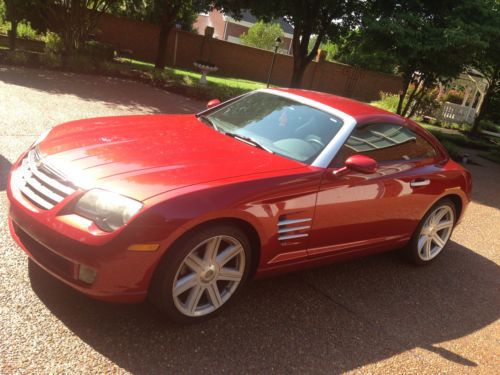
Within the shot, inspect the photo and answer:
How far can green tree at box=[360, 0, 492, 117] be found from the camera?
448 inches

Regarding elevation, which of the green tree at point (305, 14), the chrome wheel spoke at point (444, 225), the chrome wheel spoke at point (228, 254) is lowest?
the chrome wheel spoke at point (444, 225)

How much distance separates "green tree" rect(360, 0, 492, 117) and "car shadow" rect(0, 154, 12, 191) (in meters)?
9.21

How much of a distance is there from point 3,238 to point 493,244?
5812 mm

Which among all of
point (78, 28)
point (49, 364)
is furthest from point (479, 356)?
point (78, 28)

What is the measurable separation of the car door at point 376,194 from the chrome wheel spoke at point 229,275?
683 millimetres

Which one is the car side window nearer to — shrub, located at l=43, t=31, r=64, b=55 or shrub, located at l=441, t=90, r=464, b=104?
shrub, located at l=43, t=31, r=64, b=55

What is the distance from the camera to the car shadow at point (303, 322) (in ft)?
9.80

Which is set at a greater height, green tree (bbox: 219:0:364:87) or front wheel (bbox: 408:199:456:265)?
green tree (bbox: 219:0:364:87)

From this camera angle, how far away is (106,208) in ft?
9.17

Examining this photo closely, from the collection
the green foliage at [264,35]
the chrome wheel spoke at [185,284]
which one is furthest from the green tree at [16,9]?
the green foliage at [264,35]

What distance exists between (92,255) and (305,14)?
1375 centimetres

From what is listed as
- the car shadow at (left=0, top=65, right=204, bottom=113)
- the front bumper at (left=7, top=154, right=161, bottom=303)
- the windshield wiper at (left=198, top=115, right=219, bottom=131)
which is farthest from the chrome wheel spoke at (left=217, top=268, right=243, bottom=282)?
the car shadow at (left=0, top=65, right=204, bottom=113)

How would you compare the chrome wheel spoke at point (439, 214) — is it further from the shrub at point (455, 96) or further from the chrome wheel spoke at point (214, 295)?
the shrub at point (455, 96)

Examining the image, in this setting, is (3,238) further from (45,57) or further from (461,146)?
(461,146)
